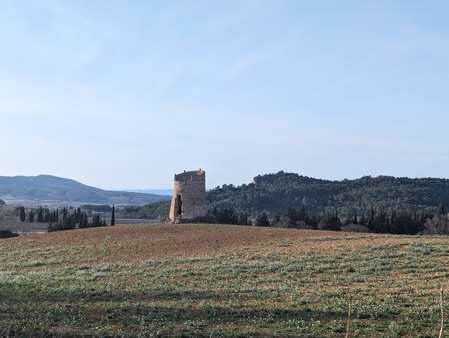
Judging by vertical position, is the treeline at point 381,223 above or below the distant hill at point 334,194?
below

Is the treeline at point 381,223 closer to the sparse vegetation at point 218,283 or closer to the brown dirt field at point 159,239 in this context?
the brown dirt field at point 159,239

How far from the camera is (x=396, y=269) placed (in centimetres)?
2319

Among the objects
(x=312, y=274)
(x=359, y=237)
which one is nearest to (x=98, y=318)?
(x=312, y=274)

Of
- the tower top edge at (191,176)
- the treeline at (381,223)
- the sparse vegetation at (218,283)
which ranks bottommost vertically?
the sparse vegetation at (218,283)

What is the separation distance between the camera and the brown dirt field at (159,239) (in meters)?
31.0

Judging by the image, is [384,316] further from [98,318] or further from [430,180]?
[430,180]

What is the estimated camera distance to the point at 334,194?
341ft

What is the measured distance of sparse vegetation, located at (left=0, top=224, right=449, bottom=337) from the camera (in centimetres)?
1309

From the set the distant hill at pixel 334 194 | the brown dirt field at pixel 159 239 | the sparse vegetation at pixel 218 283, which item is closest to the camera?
the sparse vegetation at pixel 218 283

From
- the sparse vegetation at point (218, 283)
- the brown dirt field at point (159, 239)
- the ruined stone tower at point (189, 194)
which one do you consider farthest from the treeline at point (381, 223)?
the sparse vegetation at point (218, 283)

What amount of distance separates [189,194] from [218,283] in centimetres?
2092

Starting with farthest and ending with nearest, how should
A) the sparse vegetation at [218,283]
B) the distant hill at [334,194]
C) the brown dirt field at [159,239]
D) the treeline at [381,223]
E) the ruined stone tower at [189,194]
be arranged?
the distant hill at [334,194] → the treeline at [381,223] → the ruined stone tower at [189,194] → the brown dirt field at [159,239] → the sparse vegetation at [218,283]

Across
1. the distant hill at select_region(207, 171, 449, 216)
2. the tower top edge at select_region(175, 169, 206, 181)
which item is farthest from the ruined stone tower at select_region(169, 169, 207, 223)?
the distant hill at select_region(207, 171, 449, 216)

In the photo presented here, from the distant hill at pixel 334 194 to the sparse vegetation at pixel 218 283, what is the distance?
186 feet
